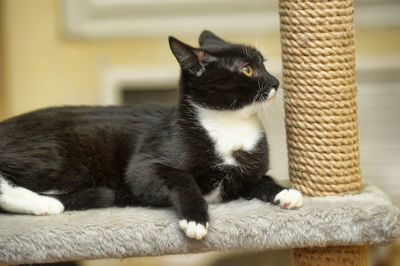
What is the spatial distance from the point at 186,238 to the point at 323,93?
0.45 m

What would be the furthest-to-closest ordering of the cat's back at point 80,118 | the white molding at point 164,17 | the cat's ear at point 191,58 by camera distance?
the white molding at point 164,17
the cat's back at point 80,118
the cat's ear at point 191,58

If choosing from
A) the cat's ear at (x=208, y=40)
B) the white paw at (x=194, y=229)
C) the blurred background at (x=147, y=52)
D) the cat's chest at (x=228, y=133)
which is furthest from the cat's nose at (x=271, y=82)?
the blurred background at (x=147, y=52)

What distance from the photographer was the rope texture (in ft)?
3.70

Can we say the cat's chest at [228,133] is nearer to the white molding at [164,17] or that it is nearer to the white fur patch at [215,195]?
the white fur patch at [215,195]

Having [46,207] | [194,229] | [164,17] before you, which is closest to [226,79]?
[194,229]

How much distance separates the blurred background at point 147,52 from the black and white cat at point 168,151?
121 cm

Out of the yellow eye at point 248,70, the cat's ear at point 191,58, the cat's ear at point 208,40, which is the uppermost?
the cat's ear at point 208,40

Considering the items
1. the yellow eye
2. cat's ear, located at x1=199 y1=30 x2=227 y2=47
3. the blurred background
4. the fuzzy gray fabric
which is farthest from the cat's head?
the blurred background

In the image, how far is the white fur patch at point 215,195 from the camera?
3.84ft

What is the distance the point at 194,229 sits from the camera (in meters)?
0.95

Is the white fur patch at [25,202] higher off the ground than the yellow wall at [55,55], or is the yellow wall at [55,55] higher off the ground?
the yellow wall at [55,55]

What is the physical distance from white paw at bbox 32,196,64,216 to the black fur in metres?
0.04

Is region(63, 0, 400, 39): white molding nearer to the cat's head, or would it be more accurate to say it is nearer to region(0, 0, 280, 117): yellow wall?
region(0, 0, 280, 117): yellow wall

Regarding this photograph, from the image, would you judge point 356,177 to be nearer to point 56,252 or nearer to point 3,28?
point 56,252
